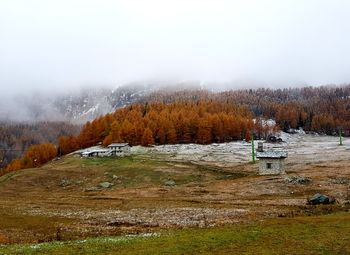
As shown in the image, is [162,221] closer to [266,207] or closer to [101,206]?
[266,207]

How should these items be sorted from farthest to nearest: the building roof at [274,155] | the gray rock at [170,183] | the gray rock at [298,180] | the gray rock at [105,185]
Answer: the gray rock at [105,185]
the gray rock at [170,183]
the building roof at [274,155]
the gray rock at [298,180]

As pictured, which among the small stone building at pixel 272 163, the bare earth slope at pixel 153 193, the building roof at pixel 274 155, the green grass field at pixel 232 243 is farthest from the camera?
the small stone building at pixel 272 163

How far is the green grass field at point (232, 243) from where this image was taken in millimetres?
35500

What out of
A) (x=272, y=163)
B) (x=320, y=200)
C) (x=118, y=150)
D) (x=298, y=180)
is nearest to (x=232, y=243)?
(x=320, y=200)

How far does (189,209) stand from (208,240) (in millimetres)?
38337

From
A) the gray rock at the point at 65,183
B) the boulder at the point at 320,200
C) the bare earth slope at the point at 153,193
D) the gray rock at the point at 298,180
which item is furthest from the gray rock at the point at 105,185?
the boulder at the point at 320,200

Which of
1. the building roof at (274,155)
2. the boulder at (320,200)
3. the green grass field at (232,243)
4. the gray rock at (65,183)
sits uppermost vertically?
the green grass field at (232,243)

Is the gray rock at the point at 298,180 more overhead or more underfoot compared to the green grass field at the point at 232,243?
more underfoot

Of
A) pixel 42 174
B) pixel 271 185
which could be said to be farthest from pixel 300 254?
pixel 42 174

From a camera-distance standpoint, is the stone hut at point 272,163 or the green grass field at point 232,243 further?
the stone hut at point 272,163

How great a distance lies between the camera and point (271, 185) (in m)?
109

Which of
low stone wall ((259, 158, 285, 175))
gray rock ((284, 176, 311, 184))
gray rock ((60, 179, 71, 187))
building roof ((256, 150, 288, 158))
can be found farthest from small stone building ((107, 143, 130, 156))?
gray rock ((284, 176, 311, 184))

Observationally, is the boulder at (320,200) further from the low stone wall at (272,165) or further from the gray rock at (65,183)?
the gray rock at (65,183)

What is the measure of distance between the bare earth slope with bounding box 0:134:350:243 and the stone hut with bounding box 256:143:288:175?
362cm
